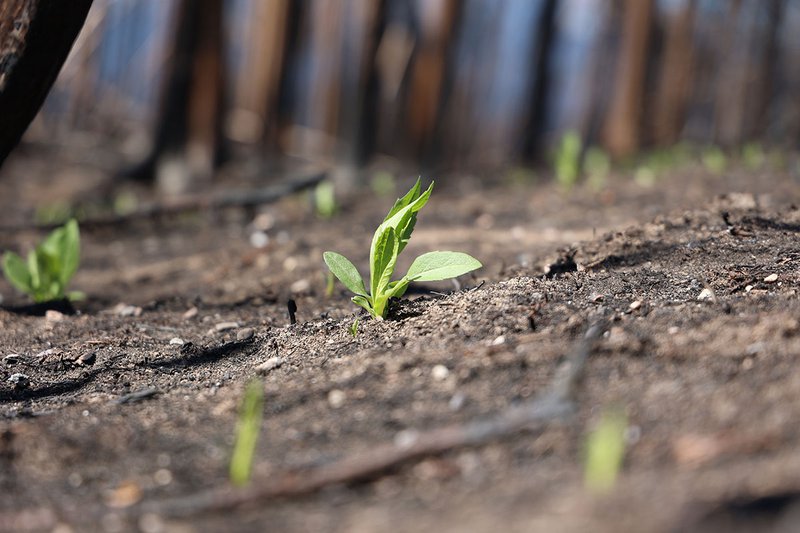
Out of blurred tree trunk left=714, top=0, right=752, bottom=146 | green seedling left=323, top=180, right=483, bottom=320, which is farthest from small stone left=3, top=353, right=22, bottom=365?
blurred tree trunk left=714, top=0, right=752, bottom=146

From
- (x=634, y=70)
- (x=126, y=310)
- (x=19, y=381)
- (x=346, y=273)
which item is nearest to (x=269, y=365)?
(x=346, y=273)

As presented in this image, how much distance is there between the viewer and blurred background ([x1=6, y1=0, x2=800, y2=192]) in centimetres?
781

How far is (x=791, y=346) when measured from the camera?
1.54m

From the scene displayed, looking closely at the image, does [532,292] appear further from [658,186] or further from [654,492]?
[658,186]

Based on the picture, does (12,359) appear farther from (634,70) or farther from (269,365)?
(634,70)

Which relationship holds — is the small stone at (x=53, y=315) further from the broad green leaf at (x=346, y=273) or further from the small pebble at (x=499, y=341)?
the small pebble at (x=499, y=341)

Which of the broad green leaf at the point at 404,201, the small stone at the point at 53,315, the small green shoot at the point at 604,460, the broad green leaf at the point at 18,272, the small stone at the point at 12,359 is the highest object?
the broad green leaf at the point at 404,201

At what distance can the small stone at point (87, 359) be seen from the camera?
2.27 m

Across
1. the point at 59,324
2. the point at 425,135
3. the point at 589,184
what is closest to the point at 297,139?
the point at 425,135

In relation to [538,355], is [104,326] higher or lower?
lower

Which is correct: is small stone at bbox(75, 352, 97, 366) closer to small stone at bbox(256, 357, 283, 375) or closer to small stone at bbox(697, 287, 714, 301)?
small stone at bbox(256, 357, 283, 375)

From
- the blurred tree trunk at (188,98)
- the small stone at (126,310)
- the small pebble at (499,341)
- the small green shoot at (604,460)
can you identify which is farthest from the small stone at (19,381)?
the blurred tree trunk at (188,98)

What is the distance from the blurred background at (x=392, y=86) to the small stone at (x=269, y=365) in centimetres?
222

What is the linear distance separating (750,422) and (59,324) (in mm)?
2305
